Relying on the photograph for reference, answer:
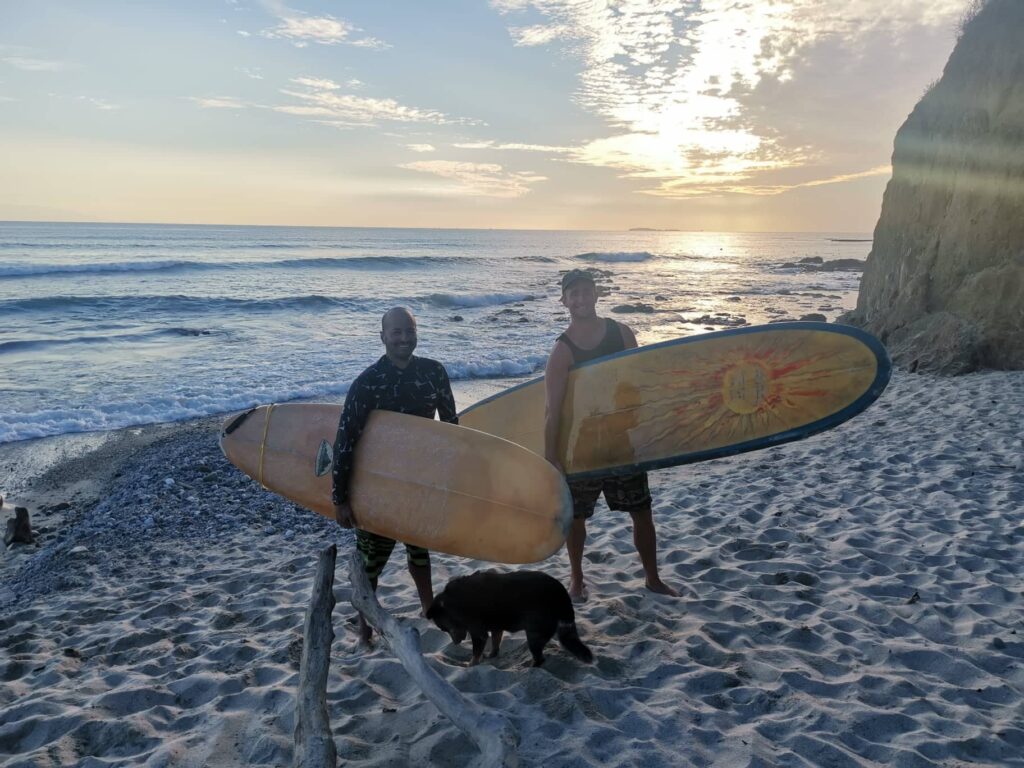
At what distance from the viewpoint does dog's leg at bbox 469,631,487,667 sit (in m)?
3.01

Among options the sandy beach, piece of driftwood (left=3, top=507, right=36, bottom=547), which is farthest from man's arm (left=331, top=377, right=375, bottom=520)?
piece of driftwood (left=3, top=507, right=36, bottom=547)

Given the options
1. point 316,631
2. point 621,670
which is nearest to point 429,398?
point 316,631

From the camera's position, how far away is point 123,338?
15391 millimetres

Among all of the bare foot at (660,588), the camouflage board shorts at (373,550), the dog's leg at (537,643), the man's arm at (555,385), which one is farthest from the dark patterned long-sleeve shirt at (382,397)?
the bare foot at (660,588)

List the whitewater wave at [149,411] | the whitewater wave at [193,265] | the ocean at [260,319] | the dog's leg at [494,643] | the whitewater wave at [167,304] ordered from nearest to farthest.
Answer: the dog's leg at [494,643] < the whitewater wave at [149,411] < the ocean at [260,319] < the whitewater wave at [167,304] < the whitewater wave at [193,265]

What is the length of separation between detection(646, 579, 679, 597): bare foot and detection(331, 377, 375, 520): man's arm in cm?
181

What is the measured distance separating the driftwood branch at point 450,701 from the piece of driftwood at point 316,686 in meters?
0.18

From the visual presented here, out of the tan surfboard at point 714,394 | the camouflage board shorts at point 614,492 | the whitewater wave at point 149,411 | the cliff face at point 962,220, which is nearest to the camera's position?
the camouflage board shorts at point 614,492

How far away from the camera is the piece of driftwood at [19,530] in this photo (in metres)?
5.17

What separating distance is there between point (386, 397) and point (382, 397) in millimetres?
19

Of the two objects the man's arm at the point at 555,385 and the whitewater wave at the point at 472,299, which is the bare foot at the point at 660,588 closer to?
the man's arm at the point at 555,385

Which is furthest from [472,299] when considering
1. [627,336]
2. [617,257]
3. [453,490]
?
[617,257]

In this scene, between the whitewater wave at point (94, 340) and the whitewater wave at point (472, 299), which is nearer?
the whitewater wave at point (94, 340)

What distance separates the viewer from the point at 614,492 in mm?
3500
